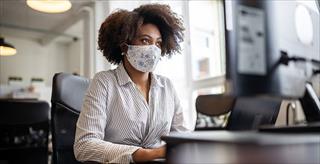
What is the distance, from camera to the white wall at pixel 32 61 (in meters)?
5.49

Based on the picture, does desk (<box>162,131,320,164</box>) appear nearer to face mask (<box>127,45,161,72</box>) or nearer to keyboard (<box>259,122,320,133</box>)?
keyboard (<box>259,122,320,133</box>)

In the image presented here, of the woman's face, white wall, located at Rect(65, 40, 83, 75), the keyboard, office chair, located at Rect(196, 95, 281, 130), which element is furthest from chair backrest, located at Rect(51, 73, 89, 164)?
white wall, located at Rect(65, 40, 83, 75)

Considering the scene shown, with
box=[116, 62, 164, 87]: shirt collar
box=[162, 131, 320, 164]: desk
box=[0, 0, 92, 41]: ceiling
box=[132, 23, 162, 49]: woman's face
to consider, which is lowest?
box=[162, 131, 320, 164]: desk

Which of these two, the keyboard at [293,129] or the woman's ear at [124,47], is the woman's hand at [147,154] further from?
the woman's ear at [124,47]

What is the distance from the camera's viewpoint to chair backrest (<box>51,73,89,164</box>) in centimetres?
121

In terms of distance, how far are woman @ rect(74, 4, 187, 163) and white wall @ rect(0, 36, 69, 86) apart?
4.47 m

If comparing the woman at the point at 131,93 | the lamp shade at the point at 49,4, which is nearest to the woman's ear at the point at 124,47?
the woman at the point at 131,93

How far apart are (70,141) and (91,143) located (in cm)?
40

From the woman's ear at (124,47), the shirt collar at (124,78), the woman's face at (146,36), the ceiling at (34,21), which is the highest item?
the ceiling at (34,21)

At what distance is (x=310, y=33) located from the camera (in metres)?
0.68

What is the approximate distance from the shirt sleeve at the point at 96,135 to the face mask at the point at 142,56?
19 centimetres

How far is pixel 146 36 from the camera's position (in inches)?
50.0

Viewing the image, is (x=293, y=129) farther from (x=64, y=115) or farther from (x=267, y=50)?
(x=64, y=115)

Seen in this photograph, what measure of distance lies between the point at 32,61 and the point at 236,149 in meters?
5.97
